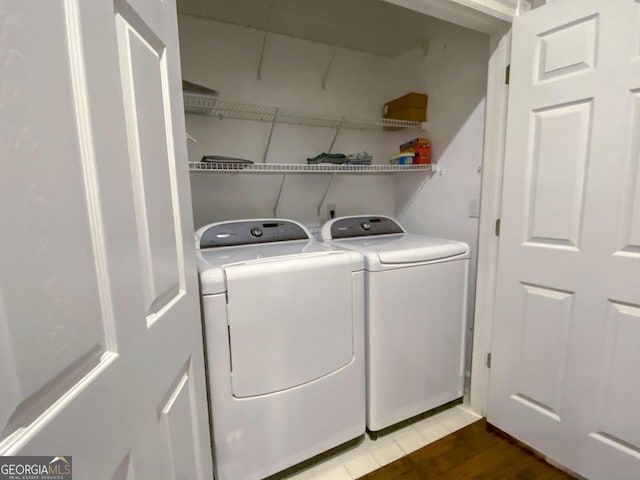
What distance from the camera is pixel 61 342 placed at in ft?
1.25

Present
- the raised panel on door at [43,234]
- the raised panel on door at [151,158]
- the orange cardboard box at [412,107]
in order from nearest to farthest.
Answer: the raised panel on door at [43,234] → the raised panel on door at [151,158] → the orange cardboard box at [412,107]

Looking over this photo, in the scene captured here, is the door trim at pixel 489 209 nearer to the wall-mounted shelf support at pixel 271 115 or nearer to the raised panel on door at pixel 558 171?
the raised panel on door at pixel 558 171

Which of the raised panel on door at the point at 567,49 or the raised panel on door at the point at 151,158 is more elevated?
the raised panel on door at the point at 567,49

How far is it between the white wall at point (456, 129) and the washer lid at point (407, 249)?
0.38 m

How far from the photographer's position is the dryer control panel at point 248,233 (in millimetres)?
1617

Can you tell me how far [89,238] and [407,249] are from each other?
4.52ft

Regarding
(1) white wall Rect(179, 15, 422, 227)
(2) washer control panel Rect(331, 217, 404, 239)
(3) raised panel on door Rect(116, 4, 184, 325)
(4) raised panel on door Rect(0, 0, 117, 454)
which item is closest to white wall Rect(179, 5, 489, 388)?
(1) white wall Rect(179, 15, 422, 227)

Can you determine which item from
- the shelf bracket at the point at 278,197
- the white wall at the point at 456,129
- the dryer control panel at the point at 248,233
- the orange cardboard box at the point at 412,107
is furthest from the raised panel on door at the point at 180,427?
the orange cardboard box at the point at 412,107

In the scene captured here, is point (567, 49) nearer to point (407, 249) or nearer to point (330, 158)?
point (407, 249)

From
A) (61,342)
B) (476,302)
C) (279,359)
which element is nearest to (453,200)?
(476,302)

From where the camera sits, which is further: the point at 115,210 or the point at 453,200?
the point at 453,200

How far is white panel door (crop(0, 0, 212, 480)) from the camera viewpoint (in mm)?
325

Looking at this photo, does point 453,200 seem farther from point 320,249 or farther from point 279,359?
point 279,359

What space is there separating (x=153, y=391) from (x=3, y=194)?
0.48 m
